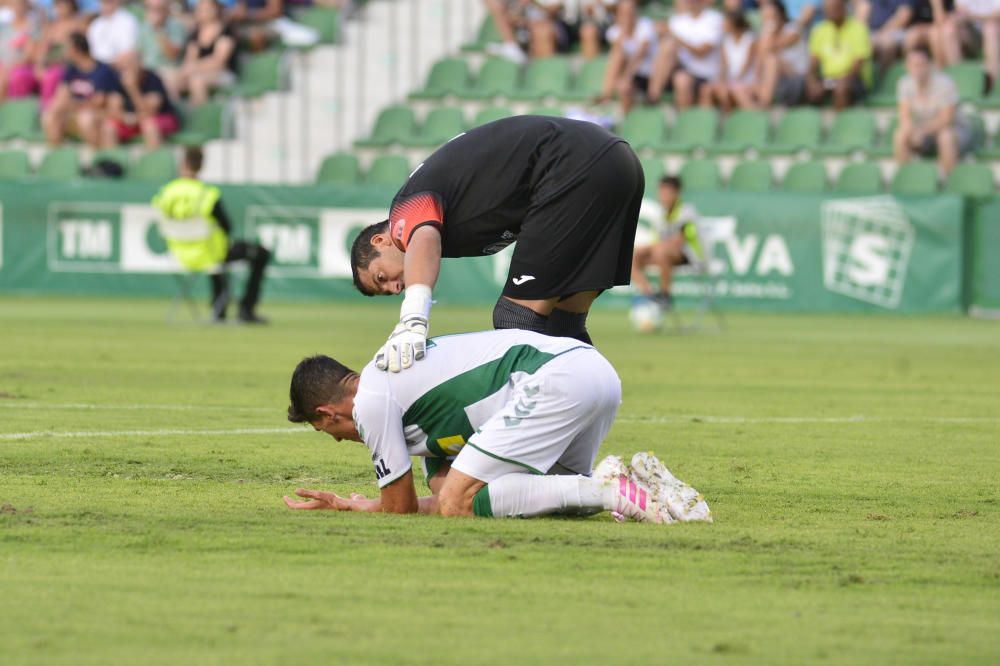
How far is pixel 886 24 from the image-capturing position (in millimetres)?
24062

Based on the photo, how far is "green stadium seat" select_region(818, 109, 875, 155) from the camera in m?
23.5

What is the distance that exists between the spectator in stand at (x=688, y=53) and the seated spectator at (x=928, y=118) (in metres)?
2.97

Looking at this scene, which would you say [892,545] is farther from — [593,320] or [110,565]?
[593,320]

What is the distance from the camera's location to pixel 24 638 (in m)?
3.81

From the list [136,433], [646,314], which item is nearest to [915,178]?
[646,314]

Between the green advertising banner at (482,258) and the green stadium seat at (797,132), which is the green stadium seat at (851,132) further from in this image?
the green advertising banner at (482,258)

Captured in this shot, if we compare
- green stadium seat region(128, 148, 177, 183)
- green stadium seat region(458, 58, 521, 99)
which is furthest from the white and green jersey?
green stadium seat region(458, 58, 521, 99)

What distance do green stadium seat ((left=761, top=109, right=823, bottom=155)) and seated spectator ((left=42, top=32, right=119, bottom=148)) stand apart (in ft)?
34.9

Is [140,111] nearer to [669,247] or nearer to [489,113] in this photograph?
[489,113]

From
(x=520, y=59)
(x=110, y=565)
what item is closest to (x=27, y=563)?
(x=110, y=565)

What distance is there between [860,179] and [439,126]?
22.5 ft

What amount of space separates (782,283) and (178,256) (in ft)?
27.7

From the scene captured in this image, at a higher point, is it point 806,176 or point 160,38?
point 160,38

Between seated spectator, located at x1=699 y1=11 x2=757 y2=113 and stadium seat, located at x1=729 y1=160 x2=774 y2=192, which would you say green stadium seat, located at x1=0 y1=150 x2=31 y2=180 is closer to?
seated spectator, located at x1=699 y1=11 x2=757 y2=113
